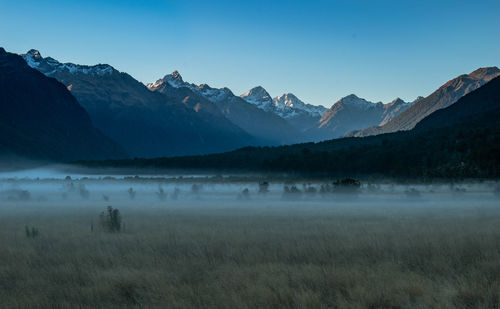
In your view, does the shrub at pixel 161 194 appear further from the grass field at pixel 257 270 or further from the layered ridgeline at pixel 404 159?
the grass field at pixel 257 270

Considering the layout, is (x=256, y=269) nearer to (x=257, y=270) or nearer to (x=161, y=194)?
(x=257, y=270)

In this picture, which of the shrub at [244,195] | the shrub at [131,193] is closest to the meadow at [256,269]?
the shrub at [244,195]

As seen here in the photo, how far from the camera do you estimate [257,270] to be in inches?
468

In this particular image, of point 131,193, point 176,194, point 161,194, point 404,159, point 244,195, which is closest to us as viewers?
point 244,195

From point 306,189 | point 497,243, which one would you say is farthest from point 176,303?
point 306,189

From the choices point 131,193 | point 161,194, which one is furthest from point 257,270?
point 131,193

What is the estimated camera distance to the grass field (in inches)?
372

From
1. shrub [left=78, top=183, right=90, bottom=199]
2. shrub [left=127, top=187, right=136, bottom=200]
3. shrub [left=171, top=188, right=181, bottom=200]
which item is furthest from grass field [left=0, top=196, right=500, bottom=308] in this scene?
shrub [left=78, top=183, right=90, bottom=199]

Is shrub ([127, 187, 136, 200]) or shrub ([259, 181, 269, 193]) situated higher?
shrub ([259, 181, 269, 193])

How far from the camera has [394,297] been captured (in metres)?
9.42

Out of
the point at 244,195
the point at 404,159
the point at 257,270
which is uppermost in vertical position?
the point at 404,159

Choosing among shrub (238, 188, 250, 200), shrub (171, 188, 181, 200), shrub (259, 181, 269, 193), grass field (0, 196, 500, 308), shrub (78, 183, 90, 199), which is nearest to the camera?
grass field (0, 196, 500, 308)

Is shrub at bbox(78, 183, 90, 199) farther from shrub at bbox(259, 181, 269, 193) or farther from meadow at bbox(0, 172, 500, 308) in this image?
meadow at bbox(0, 172, 500, 308)

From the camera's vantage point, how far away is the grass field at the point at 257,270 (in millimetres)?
9438
